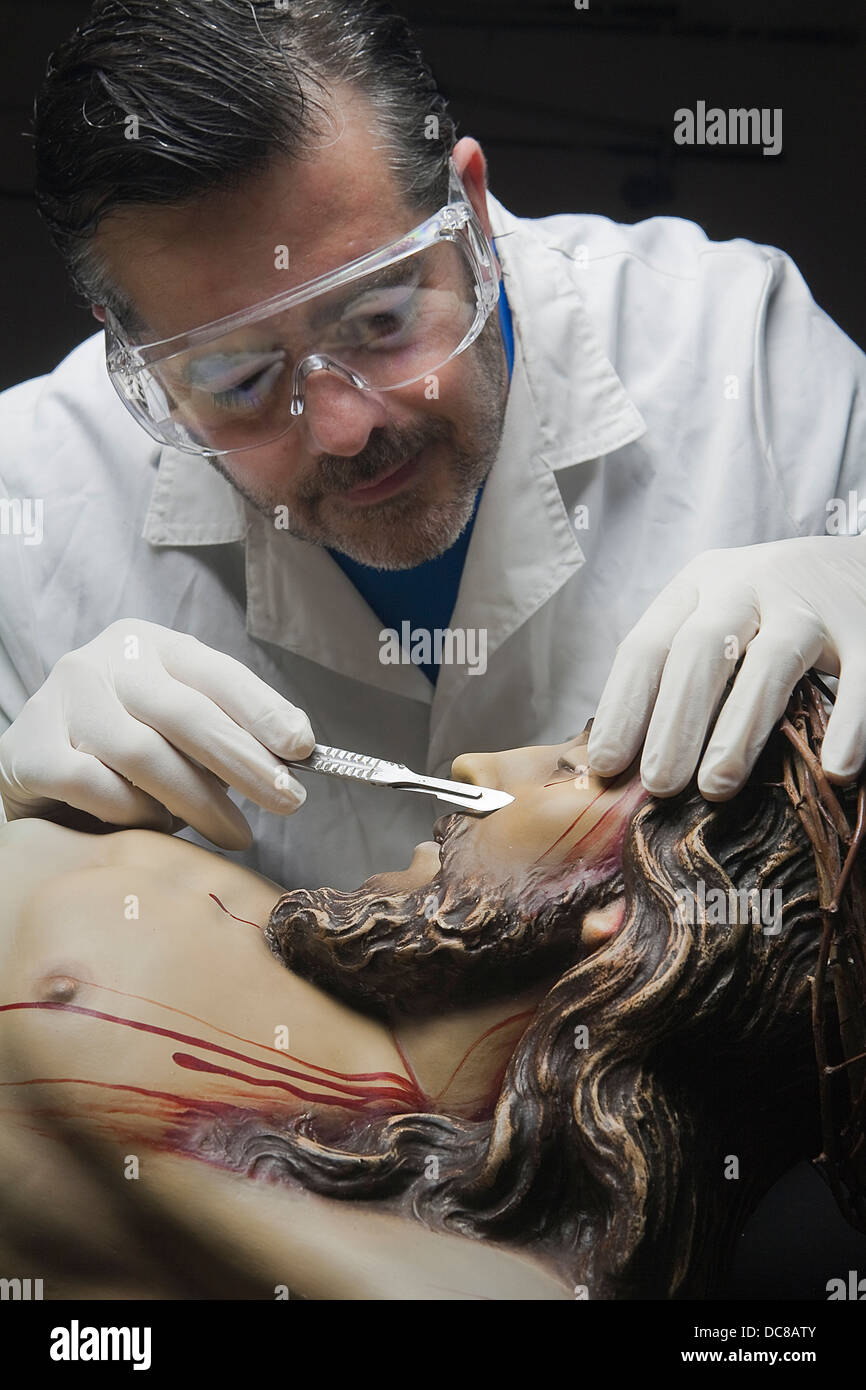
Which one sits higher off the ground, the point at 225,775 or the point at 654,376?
the point at 654,376

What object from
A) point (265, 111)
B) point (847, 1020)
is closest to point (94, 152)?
point (265, 111)

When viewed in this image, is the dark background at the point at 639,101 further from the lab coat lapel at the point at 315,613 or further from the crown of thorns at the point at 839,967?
the crown of thorns at the point at 839,967

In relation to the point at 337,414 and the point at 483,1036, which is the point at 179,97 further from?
the point at 483,1036

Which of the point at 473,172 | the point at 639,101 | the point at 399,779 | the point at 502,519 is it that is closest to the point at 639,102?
the point at 639,101

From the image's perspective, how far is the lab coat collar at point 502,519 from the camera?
5.88ft

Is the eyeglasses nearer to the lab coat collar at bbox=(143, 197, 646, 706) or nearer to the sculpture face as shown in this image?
the lab coat collar at bbox=(143, 197, 646, 706)

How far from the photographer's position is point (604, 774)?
1349 millimetres

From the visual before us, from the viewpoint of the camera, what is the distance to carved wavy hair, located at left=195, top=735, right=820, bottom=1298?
1206 mm

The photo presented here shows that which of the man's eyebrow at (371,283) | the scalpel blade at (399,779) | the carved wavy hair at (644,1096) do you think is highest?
the man's eyebrow at (371,283)

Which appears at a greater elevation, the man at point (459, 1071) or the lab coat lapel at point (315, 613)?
the lab coat lapel at point (315, 613)

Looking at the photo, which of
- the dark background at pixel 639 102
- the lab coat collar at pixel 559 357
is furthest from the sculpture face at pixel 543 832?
the dark background at pixel 639 102

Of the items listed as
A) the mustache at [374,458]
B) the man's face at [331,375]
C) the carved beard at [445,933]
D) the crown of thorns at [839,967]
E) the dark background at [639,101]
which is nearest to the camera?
the crown of thorns at [839,967]
